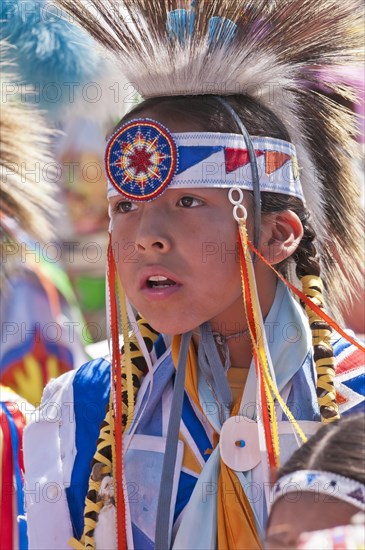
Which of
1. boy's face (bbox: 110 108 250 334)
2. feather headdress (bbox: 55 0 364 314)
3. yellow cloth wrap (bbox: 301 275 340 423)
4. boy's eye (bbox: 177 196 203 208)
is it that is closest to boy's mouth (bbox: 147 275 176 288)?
boy's face (bbox: 110 108 250 334)

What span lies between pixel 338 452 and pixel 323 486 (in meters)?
0.05

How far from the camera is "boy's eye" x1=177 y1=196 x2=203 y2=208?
1781mm

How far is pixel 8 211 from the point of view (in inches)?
106

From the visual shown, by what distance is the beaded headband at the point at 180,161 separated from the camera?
1.78 m

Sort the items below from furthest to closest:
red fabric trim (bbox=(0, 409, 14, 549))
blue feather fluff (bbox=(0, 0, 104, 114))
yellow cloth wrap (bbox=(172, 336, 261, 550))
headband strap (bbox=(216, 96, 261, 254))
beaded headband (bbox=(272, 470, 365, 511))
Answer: blue feather fluff (bbox=(0, 0, 104, 114)) < red fabric trim (bbox=(0, 409, 14, 549)) < headband strap (bbox=(216, 96, 261, 254)) < yellow cloth wrap (bbox=(172, 336, 261, 550)) < beaded headband (bbox=(272, 470, 365, 511))

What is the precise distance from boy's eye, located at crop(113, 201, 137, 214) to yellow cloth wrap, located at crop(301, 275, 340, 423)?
0.41m

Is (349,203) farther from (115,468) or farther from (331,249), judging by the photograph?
(115,468)

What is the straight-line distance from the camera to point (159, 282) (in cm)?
177

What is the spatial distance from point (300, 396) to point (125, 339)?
0.46m

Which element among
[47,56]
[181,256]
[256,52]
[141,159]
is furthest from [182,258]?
[47,56]

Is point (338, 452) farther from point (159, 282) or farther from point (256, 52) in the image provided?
point (256, 52)

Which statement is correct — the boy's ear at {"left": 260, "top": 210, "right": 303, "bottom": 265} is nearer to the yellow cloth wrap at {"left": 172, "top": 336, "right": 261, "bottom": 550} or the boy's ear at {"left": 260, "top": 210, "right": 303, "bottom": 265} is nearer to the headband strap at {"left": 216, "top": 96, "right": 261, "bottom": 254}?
the headband strap at {"left": 216, "top": 96, "right": 261, "bottom": 254}

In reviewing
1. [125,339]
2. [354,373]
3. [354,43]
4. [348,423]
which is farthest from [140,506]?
[354,43]

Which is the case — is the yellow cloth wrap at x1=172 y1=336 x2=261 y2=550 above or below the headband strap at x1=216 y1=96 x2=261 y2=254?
below
